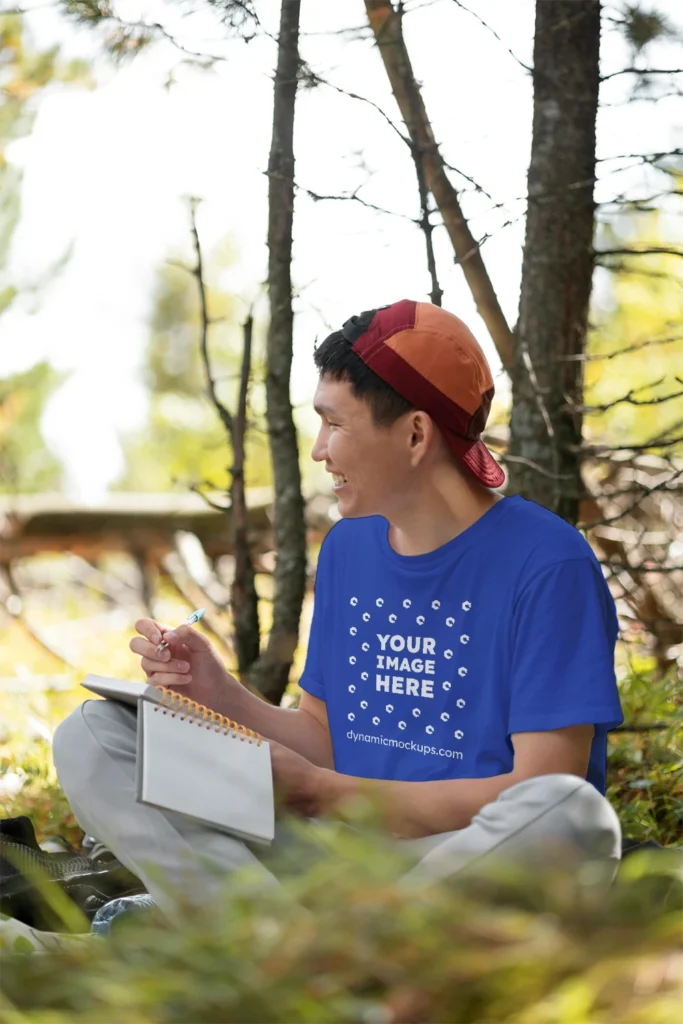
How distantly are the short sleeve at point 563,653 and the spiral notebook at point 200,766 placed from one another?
0.49 meters

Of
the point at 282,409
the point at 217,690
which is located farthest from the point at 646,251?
the point at 217,690

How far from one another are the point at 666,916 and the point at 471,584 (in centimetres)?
94

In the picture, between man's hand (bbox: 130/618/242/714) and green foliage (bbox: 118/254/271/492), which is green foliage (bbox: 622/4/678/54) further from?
green foliage (bbox: 118/254/271/492)

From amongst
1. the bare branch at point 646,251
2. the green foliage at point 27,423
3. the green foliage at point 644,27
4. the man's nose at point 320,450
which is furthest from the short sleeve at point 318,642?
the green foliage at point 27,423

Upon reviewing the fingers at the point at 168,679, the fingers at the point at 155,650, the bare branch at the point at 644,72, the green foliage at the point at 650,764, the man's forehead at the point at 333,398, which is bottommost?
the green foliage at the point at 650,764

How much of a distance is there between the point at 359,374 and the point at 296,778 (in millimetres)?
823

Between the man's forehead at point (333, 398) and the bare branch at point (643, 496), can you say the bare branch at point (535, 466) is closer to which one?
the bare branch at point (643, 496)

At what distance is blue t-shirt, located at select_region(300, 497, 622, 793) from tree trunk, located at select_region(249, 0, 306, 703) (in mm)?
1120

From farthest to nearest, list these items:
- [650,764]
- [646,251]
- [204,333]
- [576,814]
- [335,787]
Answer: [204,333] → [646,251] → [650,764] → [335,787] → [576,814]

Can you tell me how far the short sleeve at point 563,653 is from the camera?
2092mm

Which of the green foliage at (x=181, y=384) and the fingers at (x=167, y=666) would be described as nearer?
the fingers at (x=167, y=666)

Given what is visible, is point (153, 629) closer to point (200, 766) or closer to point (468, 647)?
point (200, 766)

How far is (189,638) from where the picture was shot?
2.41 meters

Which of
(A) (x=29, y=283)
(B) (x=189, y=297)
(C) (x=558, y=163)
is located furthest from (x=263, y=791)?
(B) (x=189, y=297)
